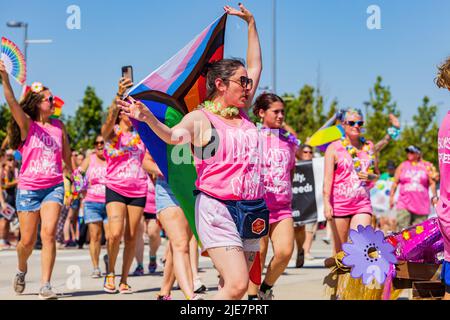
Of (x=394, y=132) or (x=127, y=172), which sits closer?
(x=127, y=172)

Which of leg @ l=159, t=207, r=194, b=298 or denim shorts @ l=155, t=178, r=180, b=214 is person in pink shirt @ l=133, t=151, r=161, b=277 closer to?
denim shorts @ l=155, t=178, r=180, b=214

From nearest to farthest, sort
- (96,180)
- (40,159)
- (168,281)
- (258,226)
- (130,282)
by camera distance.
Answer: (258,226), (168,281), (40,159), (130,282), (96,180)

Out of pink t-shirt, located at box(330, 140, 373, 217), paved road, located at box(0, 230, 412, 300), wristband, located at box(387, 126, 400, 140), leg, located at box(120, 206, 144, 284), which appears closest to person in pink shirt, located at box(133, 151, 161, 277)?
paved road, located at box(0, 230, 412, 300)

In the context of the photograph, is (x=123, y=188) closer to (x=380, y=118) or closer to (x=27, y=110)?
(x=27, y=110)

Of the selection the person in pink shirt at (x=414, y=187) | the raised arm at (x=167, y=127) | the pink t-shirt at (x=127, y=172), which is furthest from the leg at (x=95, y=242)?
the person in pink shirt at (x=414, y=187)

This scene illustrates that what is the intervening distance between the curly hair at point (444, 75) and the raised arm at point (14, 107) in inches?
183

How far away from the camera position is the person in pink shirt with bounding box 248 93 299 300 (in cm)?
713

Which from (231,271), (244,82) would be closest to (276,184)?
(244,82)

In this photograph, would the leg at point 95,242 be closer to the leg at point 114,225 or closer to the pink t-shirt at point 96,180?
the pink t-shirt at point 96,180

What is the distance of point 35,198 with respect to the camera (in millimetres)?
8250

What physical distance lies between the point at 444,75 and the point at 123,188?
498cm

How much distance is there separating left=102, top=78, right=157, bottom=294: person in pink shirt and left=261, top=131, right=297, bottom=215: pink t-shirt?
1616 mm
